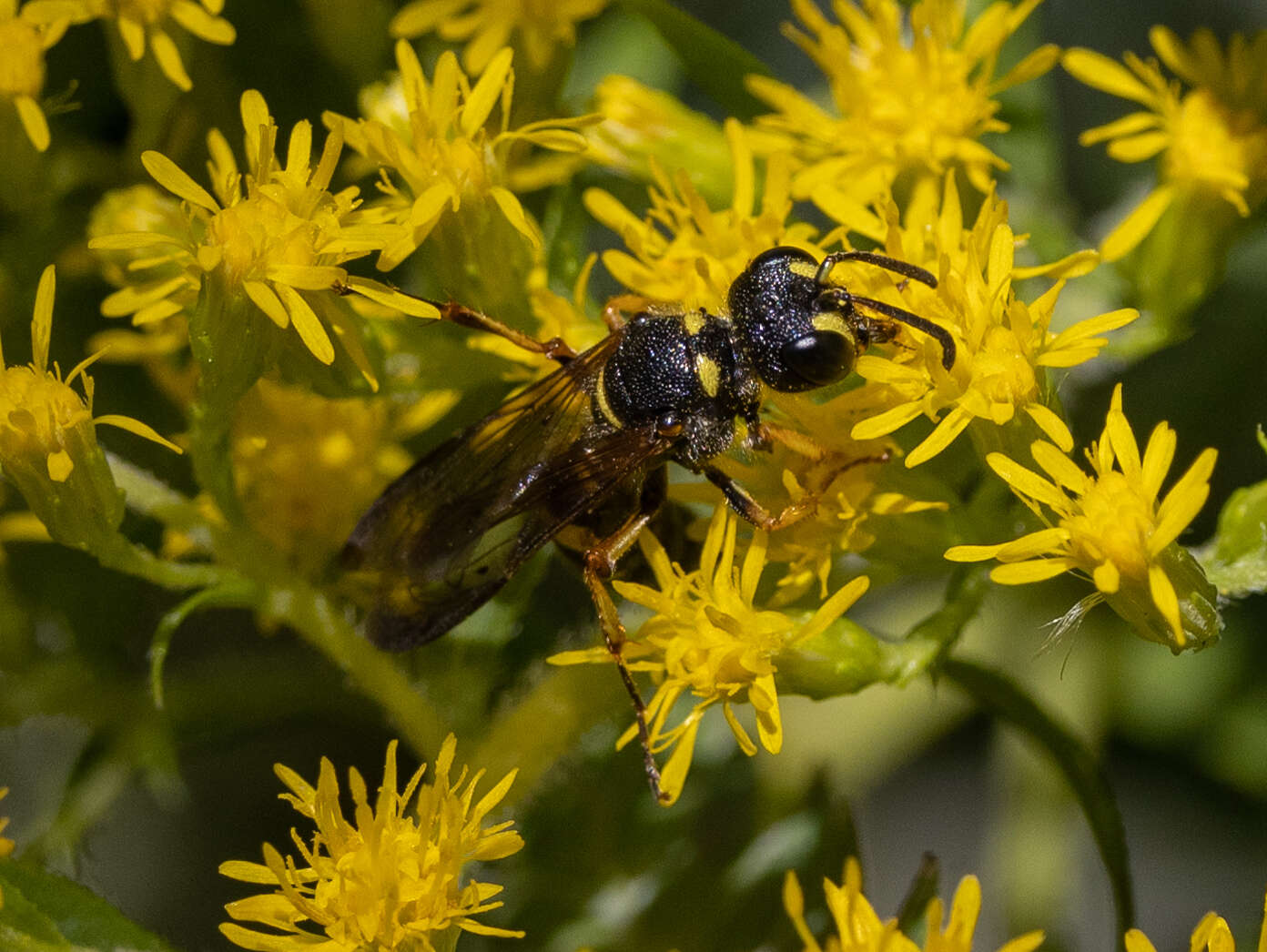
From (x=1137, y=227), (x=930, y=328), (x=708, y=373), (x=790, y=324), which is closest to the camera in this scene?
(x=930, y=328)

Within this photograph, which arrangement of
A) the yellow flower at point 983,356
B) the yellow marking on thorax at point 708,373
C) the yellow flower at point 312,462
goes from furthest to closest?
the yellow flower at point 312,462 < the yellow marking on thorax at point 708,373 < the yellow flower at point 983,356

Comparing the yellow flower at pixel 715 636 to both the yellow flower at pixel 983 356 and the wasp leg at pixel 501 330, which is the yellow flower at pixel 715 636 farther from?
the wasp leg at pixel 501 330

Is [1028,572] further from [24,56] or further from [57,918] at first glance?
[24,56]

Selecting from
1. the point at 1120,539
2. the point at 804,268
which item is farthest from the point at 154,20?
the point at 1120,539

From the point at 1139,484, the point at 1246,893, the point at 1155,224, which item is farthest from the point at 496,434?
the point at 1246,893

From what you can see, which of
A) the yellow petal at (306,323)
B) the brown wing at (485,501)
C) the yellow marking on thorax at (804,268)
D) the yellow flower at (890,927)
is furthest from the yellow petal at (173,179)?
the yellow flower at (890,927)

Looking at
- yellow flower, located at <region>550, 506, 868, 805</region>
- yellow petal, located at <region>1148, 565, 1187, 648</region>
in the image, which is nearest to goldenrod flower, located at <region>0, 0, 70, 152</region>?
yellow flower, located at <region>550, 506, 868, 805</region>
